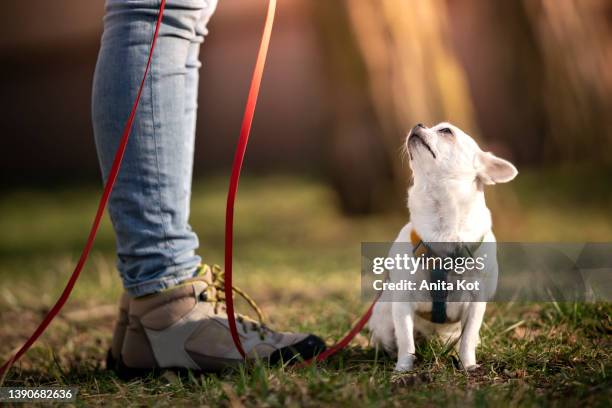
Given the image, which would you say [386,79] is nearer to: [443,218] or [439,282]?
[443,218]

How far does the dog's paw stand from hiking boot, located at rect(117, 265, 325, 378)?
27cm

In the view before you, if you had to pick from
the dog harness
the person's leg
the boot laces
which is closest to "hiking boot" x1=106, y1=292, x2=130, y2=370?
the person's leg

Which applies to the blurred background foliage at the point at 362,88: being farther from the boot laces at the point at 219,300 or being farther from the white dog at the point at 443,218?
the boot laces at the point at 219,300

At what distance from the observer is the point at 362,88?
5102 millimetres

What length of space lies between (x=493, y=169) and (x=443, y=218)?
24 centimetres

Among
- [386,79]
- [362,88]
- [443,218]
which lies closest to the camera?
[443,218]

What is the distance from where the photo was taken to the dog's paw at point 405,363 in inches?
76.6

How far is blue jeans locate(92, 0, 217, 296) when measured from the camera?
1.97 m

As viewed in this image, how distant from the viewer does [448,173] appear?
2164mm

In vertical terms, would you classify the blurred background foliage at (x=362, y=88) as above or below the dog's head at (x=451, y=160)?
above

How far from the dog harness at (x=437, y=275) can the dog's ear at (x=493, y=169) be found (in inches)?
8.8

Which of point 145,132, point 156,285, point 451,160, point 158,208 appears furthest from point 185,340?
point 451,160

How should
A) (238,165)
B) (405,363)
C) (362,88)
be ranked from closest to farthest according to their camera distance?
(238,165) < (405,363) < (362,88)

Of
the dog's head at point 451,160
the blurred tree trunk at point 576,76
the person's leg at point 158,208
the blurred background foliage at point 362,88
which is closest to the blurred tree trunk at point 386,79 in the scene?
the blurred background foliage at point 362,88
